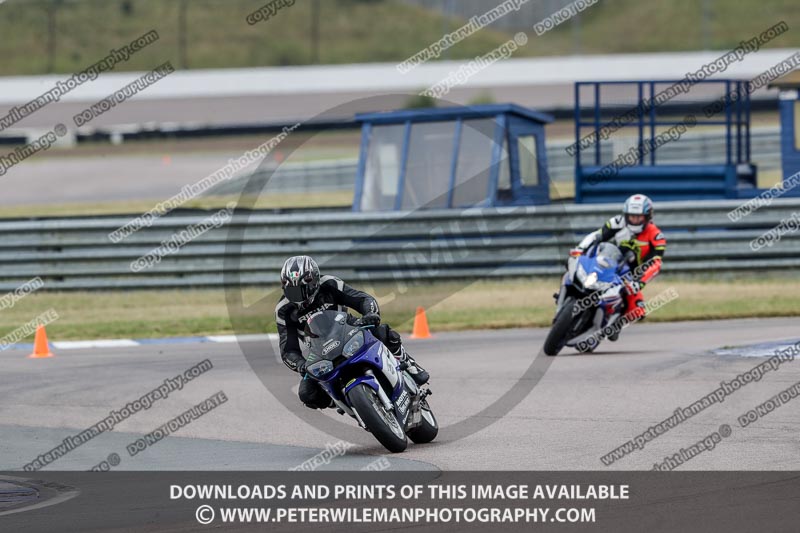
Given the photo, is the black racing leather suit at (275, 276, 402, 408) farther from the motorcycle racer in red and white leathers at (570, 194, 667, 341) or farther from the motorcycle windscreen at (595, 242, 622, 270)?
the motorcycle racer in red and white leathers at (570, 194, 667, 341)

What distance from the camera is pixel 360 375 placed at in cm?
916

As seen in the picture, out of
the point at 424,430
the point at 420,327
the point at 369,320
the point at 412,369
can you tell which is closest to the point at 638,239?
the point at 420,327

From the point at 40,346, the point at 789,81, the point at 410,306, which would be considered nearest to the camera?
the point at 40,346

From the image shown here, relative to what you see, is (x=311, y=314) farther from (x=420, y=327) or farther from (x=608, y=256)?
(x=420, y=327)

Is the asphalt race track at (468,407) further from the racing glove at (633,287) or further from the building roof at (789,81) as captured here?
the building roof at (789,81)

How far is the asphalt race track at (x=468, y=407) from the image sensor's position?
29.3 ft

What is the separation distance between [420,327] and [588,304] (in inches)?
119

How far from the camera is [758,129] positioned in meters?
38.2

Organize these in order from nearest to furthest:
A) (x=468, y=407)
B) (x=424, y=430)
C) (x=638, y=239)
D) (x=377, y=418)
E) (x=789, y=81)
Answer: (x=377, y=418) → (x=424, y=430) → (x=468, y=407) → (x=638, y=239) → (x=789, y=81)

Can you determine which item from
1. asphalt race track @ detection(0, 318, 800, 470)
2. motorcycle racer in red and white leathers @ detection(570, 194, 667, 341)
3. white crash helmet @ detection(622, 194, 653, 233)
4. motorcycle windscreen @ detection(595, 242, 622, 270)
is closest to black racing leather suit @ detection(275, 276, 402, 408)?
asphalt race track @ detection(0, 318, 800, 470)

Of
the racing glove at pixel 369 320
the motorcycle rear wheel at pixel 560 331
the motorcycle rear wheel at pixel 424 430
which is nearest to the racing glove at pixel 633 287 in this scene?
the motorcycle rear wheel at pixel 560 331

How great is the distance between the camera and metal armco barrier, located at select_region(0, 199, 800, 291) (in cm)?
2000
